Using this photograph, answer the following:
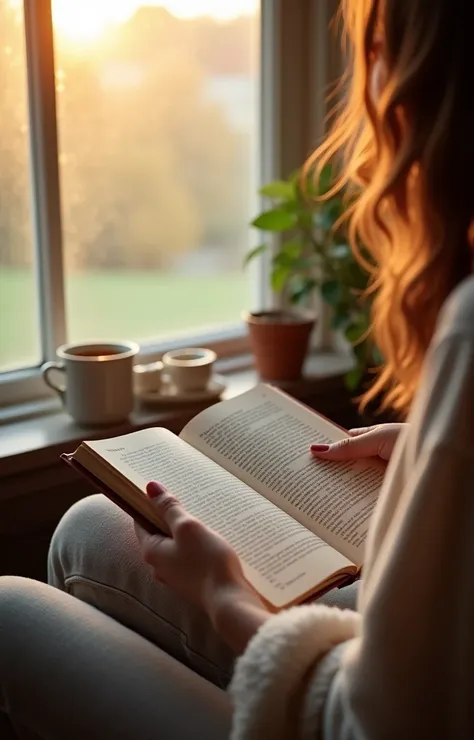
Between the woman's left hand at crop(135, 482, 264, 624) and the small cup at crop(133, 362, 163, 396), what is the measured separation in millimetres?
584

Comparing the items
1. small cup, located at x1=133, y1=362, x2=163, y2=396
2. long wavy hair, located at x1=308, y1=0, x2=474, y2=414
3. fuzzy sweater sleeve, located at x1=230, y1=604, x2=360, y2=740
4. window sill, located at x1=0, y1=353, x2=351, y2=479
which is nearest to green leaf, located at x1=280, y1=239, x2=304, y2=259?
window sill, located at x1=0, y1=353, x2=351, y2=479

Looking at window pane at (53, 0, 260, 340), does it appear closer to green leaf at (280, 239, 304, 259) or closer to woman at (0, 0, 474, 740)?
green leaf at (280, 239, 304, 259)

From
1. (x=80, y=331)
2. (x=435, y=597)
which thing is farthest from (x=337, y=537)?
(x=80, y=331)

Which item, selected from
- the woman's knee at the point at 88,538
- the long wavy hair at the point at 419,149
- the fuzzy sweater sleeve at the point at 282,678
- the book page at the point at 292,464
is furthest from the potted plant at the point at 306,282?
the fuzzy sweater sleeve at the point at 282,678

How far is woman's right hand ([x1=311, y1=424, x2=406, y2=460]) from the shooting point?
1.02m

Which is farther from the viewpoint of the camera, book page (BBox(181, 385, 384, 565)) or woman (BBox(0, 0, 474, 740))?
book page (BBox(181, 385, 384, 565))

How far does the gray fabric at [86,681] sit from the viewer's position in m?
0.74

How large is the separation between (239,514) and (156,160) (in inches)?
33.1

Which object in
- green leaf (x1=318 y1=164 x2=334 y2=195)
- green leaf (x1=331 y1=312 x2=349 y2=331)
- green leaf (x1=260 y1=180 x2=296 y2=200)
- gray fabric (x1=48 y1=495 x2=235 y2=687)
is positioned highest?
green leaf (x1=318 y1=164 x2=334 y2=195)

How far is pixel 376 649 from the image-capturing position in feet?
2.02

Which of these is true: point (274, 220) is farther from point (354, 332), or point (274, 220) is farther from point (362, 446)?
point (362, 446)

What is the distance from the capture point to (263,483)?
100 centimetres

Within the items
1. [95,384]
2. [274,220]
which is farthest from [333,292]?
[95,384]

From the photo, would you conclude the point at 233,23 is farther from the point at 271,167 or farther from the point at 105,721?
the point at 105,721
